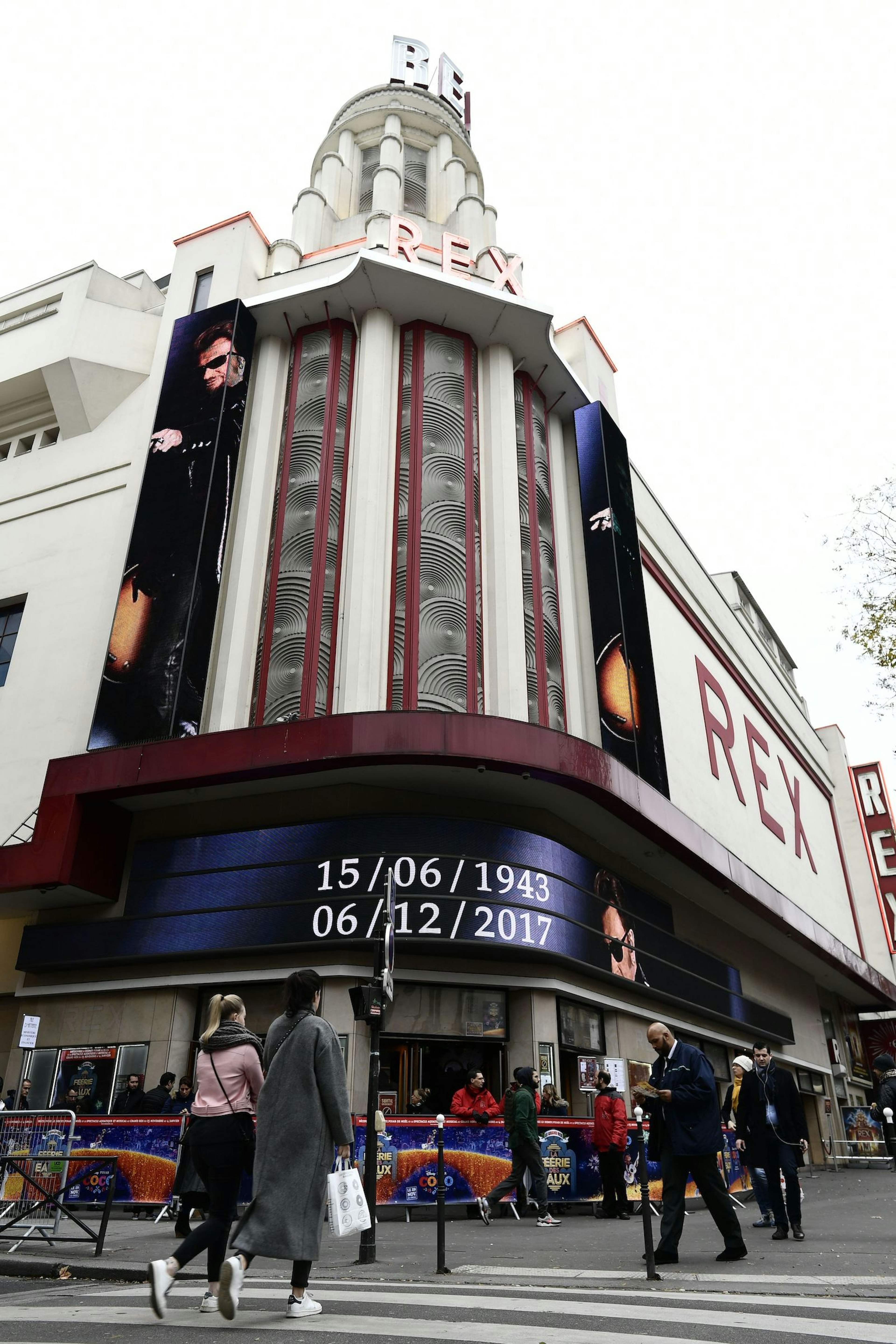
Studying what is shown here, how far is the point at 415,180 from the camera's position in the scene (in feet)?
114

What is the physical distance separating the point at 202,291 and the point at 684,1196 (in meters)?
25.3

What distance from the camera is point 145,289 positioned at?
3127cm

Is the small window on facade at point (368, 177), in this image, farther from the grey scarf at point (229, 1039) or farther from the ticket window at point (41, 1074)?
the grey scarf at point (229, 1039)

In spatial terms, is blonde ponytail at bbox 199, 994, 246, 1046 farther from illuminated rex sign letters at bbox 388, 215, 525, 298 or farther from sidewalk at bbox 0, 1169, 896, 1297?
illuminated rex sign letters at bbox 388, 215, 525, 298

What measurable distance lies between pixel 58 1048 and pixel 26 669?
8522mm

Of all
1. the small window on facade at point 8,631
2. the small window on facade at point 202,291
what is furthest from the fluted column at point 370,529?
the small window on facade at point 8,631

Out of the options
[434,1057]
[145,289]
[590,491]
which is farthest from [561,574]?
[145,289]

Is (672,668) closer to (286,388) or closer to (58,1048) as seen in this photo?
(286,388)

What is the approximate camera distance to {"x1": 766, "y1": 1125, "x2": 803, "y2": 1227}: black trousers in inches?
405

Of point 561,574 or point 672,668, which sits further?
point 672,668

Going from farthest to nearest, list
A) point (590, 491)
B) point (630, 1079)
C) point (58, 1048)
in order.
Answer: point (590, 491) < point (630, 1079) < point (58, 1048)

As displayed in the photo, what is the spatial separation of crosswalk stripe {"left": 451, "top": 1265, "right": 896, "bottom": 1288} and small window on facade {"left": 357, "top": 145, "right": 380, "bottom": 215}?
31.6m

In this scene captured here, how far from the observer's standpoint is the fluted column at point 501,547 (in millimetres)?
21422

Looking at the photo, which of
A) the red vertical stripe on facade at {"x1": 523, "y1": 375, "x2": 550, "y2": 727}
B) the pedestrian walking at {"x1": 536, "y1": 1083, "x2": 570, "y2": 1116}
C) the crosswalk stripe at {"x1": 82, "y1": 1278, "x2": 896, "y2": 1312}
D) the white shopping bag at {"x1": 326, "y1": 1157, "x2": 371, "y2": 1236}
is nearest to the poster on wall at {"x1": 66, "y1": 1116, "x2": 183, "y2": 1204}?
the crosswalk stripe at {"x1": 82, "y1": 1278, "x2": 896, "y2": 1312}
